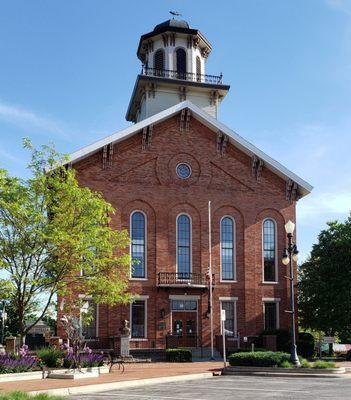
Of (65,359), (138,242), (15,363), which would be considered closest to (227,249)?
(138,242)

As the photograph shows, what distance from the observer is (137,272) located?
125ft

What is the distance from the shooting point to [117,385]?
69.1ft

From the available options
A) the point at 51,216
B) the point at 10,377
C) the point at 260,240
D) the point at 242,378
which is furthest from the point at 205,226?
the point at 10,377

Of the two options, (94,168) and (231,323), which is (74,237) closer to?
(94,168)

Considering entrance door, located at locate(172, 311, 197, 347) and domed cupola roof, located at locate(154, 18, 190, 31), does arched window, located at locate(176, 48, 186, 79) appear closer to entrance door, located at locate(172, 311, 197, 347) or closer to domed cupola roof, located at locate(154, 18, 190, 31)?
domed cupola roof, located at locate(154, 18, 190, 31)

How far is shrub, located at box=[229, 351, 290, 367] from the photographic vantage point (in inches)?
1016

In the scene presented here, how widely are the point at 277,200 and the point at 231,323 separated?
28.6 ft

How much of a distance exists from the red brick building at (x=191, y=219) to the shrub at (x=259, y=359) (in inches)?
411

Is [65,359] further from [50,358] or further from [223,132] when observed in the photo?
[223,132]

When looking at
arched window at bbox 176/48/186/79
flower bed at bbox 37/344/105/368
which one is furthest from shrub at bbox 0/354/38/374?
arched window at bbox 176/48/186/79

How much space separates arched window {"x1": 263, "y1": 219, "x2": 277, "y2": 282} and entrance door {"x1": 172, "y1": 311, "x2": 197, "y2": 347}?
5.65 meters

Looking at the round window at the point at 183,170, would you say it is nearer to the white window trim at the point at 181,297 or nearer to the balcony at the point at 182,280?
the balcony at the point at 182,280

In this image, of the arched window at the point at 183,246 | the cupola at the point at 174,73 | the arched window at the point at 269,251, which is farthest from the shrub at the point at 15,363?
the cupola at the point at 174,73

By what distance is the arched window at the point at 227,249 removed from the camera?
130ft
